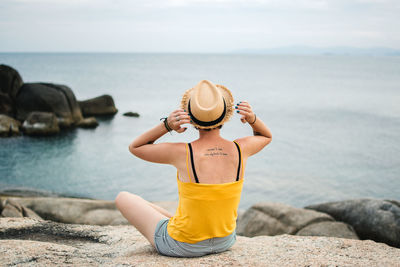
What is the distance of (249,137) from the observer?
360 cm

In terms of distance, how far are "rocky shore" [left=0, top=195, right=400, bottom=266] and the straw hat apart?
1.40m

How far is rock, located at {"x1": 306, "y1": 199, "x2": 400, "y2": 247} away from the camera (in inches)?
275

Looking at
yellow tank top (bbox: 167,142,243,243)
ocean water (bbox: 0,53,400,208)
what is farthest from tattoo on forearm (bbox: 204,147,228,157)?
ocean water (bbox: 0,53,400,208)

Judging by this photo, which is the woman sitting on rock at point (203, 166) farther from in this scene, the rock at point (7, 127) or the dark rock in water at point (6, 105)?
the dark rock in water at point (6, 105)

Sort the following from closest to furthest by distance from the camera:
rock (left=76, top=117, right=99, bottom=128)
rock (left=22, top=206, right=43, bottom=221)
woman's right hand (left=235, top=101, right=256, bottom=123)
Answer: woman's right hand (left=235, top=101, right=256, bottom=123) → rock (left=22, top=206, right=43, bottom=221) → rock (left=76, top=117, right=99, bottom=128)

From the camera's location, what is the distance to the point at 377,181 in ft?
53.6

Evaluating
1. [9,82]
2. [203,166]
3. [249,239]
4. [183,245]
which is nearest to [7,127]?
[9,82]

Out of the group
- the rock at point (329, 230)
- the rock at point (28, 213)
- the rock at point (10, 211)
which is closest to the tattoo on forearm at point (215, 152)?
the rock at point (329, 230)

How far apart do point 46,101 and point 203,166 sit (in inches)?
983

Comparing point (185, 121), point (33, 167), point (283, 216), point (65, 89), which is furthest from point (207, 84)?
point (65, 89)

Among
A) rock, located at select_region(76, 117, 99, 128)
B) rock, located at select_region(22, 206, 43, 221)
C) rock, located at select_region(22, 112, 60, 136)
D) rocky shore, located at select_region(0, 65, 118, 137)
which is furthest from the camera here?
rock, located at select_region(76, 117, 99, 128)

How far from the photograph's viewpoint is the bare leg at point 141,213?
3.73 m

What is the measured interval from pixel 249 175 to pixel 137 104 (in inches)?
1122

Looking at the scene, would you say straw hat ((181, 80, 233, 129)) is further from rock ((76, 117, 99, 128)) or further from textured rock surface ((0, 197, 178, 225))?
rock ((76, 117, 99, 128))
